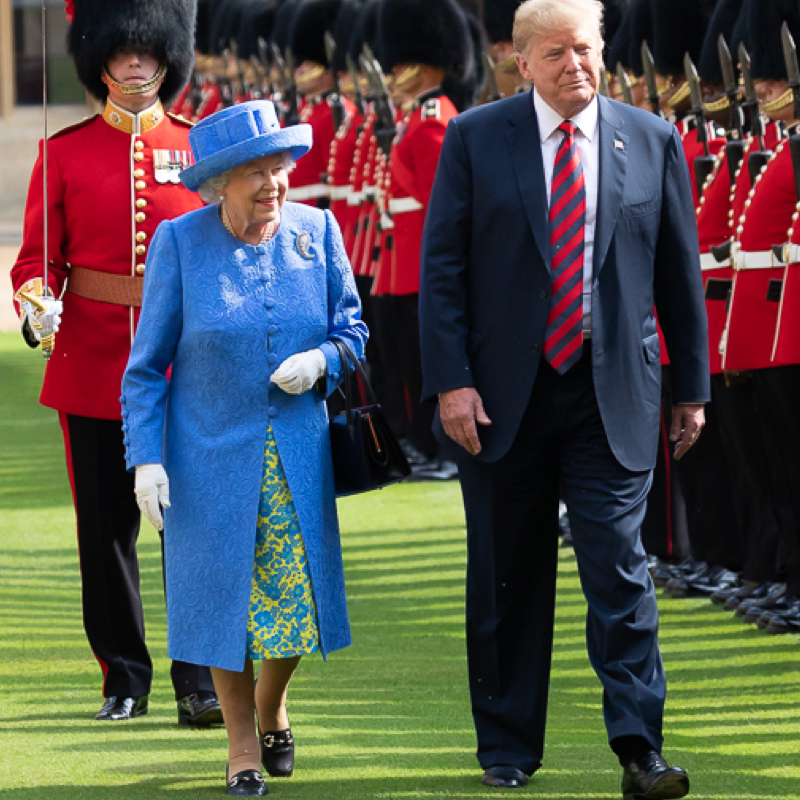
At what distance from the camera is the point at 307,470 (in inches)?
181

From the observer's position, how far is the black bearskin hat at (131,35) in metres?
5.61

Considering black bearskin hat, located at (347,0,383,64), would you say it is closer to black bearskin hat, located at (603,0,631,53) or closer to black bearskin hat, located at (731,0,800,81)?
black bearskin hat, located at (603,0,631,53)

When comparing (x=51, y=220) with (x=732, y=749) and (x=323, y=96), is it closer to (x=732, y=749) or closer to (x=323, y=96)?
(x=732, y=749)

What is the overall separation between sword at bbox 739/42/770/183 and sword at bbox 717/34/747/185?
10cm

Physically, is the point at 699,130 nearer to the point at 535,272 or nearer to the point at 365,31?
the point at 535,272

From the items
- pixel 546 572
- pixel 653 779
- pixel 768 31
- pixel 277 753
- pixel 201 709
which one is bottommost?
pixel 201 709

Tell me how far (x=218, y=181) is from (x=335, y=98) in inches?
299

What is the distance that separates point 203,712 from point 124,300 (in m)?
1.08

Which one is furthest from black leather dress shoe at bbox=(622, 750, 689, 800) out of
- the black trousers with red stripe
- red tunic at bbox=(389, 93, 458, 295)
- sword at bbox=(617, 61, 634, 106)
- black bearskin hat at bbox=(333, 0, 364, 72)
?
black bearskin hat at bbox=(333, 0, 364, 72)

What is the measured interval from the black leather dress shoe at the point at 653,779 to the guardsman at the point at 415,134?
18.5 ft

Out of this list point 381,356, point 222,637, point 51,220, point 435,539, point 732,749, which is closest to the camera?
point 222,637

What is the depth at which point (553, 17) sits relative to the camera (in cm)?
446

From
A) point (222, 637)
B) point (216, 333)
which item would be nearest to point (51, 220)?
point (216, 333)

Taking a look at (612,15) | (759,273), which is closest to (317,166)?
(612,15)
